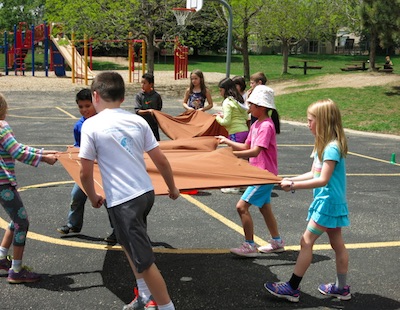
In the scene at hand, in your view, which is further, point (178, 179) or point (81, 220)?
point (81, 220)

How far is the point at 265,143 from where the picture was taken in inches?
232

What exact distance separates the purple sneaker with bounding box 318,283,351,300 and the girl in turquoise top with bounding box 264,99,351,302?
0.7 inches

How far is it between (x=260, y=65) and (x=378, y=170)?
43.4 m

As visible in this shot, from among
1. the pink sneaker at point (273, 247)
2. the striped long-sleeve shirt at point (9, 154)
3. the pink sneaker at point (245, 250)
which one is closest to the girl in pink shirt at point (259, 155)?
the pink sneaker at point (245, 250)

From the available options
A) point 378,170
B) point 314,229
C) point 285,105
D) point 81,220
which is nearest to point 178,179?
point 314,229

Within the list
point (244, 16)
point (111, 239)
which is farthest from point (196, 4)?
point (111, 239)

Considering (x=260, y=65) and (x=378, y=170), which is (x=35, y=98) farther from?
(x=260, y=65)

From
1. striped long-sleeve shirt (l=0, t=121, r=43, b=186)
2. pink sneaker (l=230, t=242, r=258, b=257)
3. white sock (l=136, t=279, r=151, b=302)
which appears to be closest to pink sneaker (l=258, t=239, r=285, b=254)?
pink sneaker (l=230, t=242, r=258, b=257)

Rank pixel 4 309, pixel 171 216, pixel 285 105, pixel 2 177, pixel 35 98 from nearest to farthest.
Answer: pixel 4 309 < pixel 2 177 < pixel 171 216 < pixel 285 105 < pixel 35 98

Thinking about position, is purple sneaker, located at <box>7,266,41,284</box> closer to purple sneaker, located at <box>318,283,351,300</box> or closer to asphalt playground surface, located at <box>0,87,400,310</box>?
asphalt playground surface, located at <box>0,87,400,310</box>

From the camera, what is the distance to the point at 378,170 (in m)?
11.4

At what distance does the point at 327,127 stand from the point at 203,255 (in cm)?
206

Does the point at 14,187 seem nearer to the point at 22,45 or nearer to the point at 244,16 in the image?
the point at 244,16

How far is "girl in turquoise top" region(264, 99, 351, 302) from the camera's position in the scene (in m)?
4.77
